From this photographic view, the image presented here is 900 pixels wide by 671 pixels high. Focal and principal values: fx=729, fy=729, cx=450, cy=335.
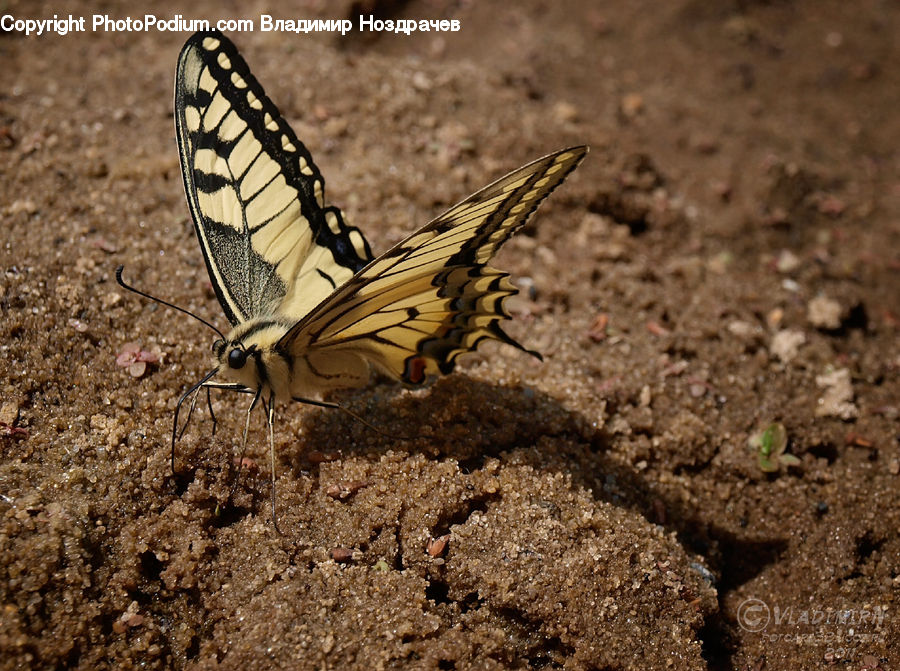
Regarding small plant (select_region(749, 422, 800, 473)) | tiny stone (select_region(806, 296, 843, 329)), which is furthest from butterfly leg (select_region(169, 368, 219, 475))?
tiny stone (select_region(806, 296, 843, 329))

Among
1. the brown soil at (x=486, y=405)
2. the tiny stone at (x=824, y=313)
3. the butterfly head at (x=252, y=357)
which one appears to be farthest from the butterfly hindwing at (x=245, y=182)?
the tiny stone at (x=824, y=313)

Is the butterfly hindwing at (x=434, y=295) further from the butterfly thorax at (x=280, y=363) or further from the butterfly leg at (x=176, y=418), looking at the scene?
the butterfly leg at (x=176, y=418)

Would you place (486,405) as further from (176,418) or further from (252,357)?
(176,418)

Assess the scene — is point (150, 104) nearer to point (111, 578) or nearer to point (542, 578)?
point (111, 578)

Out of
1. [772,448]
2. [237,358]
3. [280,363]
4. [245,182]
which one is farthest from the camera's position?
[772,448]

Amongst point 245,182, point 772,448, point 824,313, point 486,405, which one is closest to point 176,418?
point 245,182

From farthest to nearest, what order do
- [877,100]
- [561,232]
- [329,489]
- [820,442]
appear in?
1. [877,100]
2. [561,232]
3. [820,442]
4. [329,489]

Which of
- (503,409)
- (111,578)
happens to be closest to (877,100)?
(503,409)

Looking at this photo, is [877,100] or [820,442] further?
[877,100]
